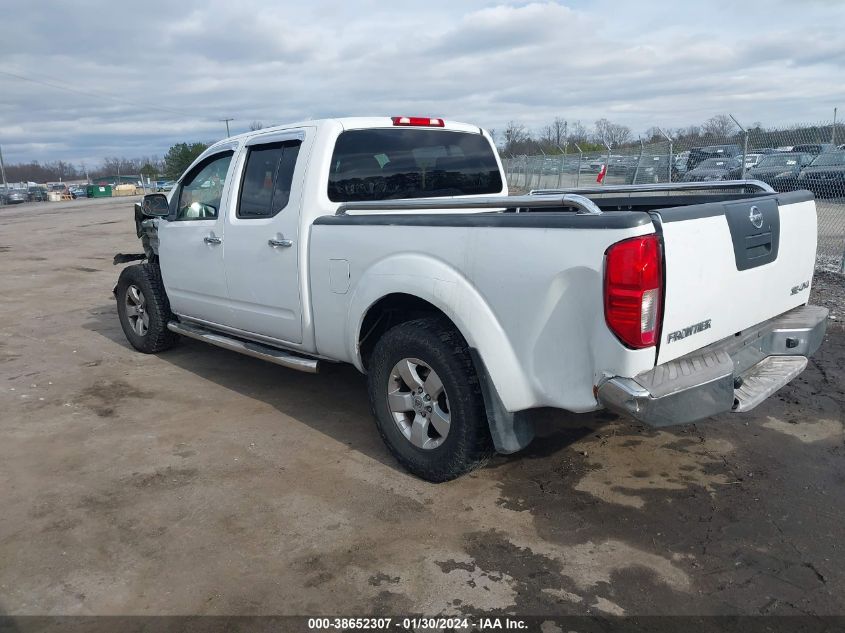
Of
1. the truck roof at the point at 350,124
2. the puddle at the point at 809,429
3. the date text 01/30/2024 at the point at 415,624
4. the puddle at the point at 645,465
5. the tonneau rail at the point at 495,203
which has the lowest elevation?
the puddle at the point at 809,429

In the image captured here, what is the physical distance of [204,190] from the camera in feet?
17.9

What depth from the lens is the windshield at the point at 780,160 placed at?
1151 cm

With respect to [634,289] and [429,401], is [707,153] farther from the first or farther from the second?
[634,289]

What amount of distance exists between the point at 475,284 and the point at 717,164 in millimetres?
12322

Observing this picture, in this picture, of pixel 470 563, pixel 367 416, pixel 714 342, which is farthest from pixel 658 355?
pixel 367 416

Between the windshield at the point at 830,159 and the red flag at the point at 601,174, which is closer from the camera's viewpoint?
the windshield at the point at 830,159

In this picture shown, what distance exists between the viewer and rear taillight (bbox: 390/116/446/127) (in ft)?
15.5

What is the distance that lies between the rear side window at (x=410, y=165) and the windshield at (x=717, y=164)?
387 inches

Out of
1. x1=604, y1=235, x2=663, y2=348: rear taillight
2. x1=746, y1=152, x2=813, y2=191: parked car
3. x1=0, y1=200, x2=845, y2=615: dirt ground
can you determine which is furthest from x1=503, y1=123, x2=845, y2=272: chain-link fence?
x1=604, y1=235, x2=663, y2=348: rear taillight

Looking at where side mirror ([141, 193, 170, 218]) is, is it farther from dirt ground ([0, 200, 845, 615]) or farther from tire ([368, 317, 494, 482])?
tire ([368, 317, 494, 482])

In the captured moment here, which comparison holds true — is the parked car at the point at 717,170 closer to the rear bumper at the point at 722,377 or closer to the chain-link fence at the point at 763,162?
the chain-link fence at the point at 763,162

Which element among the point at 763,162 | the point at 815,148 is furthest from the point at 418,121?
the point at 763,162

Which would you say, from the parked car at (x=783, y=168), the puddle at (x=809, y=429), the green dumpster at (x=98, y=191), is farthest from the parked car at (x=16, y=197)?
the puddle at (x=809, y=429)

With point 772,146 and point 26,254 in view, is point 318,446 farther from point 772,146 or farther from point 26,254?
point 26,254
